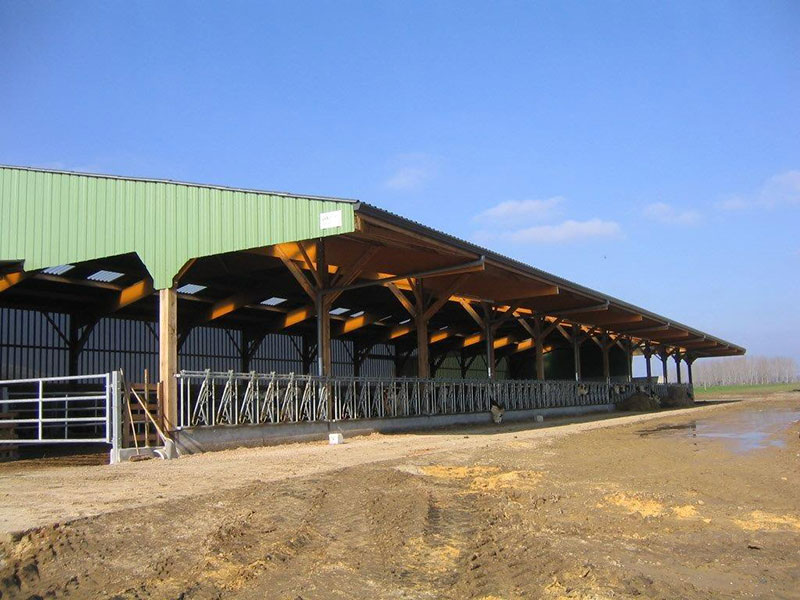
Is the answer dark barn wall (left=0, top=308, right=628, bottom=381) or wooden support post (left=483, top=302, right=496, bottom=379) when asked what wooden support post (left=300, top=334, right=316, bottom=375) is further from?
wooden support post (left=483, top=302, right=496, bottom=379)

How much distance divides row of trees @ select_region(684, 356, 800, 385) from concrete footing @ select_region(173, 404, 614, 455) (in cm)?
15752

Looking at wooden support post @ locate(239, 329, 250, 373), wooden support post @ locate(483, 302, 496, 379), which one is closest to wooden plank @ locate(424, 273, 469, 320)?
wooden support post @ locate(483, 302, 496, 379)

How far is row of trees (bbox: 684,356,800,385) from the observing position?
171375 mm

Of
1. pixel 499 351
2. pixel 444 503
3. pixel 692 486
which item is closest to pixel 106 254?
pixel 444 503

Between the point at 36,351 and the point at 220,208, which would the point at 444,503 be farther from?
the point at 36,351

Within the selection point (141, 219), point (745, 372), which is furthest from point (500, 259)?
point (745, 372)

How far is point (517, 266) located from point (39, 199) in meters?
13.1

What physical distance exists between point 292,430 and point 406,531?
11.5 meters

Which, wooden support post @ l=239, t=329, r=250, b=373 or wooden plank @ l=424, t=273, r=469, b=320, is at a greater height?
wooden plank @ l=424, t=273, r=469, b=320

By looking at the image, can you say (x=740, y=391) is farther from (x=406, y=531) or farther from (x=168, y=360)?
(x=406, y=531)

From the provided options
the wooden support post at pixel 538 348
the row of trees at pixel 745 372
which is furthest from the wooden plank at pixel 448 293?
the row of trees at pixel 745 372

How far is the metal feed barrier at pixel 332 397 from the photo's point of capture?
52.7 feet

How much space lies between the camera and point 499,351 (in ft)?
156

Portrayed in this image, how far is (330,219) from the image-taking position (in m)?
14.7
